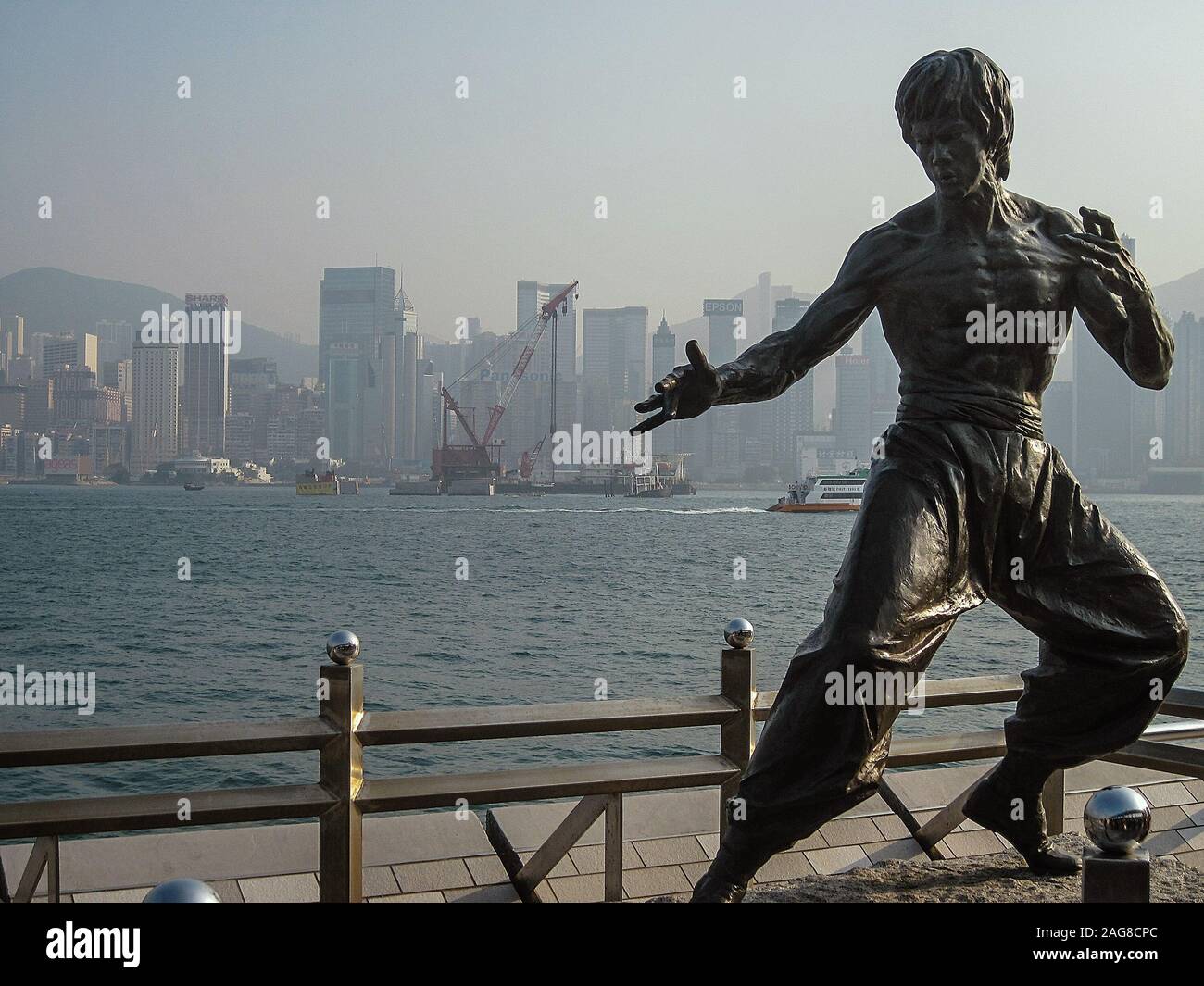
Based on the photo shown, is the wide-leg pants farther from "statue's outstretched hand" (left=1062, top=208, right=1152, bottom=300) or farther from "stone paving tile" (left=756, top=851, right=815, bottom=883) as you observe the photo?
"stone paving tile" (left=756, top=851, right=815, bottom=883)

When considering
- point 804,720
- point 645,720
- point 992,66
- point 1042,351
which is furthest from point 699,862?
point 992,66

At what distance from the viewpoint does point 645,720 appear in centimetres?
463

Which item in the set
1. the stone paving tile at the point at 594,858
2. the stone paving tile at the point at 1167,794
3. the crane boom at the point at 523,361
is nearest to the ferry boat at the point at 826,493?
the crane boom at the point at 523,361

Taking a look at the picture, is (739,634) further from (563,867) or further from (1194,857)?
(1194,857)

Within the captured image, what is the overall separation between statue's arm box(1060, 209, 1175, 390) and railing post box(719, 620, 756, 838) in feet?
5.53

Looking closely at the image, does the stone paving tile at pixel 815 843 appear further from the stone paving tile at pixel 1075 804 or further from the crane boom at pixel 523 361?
the crane boom at pixel 523 361

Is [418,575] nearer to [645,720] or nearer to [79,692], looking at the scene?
[79,692]

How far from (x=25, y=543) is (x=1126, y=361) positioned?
2995 inches

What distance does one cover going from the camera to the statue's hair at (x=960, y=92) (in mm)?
3877

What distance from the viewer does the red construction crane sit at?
9700 cm

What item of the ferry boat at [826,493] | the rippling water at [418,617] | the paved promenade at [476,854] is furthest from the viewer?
the ferry boat at [826,493]

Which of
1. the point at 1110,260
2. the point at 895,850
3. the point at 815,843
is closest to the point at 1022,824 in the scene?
the point at 895,850

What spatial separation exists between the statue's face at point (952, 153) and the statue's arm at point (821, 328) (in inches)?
10.4
